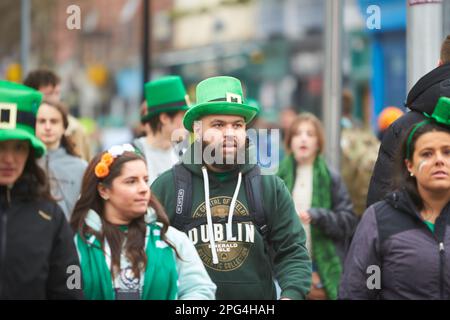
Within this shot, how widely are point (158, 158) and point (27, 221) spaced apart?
3.19 meters

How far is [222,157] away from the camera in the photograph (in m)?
5.84

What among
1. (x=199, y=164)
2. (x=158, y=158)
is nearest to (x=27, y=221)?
(x=199, y=164)

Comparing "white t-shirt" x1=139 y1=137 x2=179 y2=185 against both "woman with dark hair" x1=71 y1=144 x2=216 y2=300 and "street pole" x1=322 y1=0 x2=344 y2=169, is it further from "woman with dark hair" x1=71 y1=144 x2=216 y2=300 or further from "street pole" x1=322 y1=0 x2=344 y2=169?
"woman with dark hair" x1=71 y1=144 x2=216 y2=300

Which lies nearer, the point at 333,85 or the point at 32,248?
the point at 32,248

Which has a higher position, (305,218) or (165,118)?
(165,118)

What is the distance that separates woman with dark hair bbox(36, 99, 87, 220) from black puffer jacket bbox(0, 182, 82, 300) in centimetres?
294

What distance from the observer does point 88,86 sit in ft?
162

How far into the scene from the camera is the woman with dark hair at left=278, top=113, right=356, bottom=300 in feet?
28.3

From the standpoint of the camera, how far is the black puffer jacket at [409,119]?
5.73m

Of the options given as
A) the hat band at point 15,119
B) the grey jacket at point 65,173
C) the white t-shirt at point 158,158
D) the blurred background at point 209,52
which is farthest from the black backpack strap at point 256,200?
the blurred background at point 209,52

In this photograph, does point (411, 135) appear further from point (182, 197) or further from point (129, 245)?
point (129, 245)
